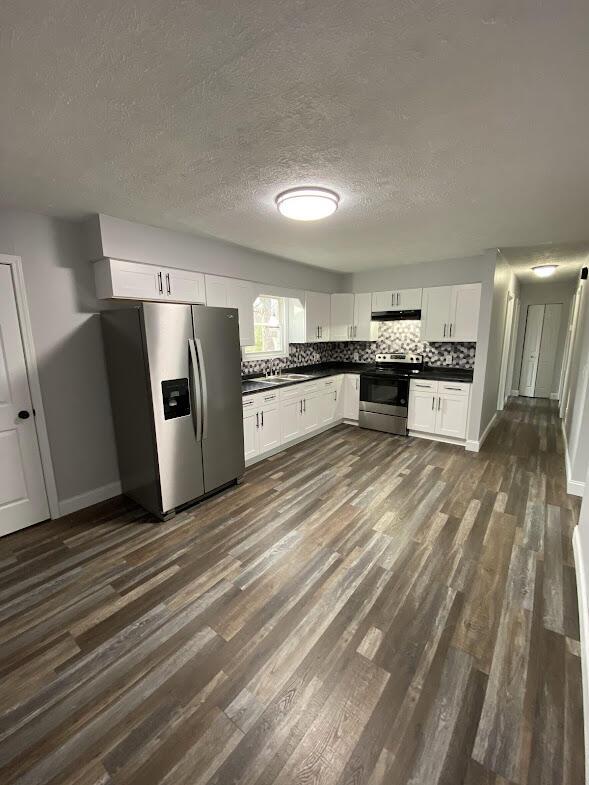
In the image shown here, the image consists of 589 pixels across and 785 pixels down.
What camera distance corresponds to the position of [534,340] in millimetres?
7148

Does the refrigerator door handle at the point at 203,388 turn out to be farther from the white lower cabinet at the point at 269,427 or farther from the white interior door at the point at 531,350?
the white interior door at the point at 531,350

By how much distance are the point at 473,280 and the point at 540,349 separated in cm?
404

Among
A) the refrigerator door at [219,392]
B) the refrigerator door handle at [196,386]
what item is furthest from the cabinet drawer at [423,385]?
the refrigerator door handle at [196,386]

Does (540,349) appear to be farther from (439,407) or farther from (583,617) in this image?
(583,617)

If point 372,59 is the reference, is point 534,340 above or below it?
below

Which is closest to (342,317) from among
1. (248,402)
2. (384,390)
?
(384,390)

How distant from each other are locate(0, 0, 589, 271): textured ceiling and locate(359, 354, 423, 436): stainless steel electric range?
264 centimetres

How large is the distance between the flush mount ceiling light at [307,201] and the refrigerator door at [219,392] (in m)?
1.13

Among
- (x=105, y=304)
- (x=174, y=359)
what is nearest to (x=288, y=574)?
(x=174, y=359)

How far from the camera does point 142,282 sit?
2945mm

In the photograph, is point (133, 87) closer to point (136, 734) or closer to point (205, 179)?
point (205, 179)

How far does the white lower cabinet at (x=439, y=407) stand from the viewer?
4.41 meters

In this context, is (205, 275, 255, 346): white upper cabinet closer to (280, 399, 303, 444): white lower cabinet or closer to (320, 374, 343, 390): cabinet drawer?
(280, 399, 303, 444): white lower cabinet

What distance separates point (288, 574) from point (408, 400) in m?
3.28
